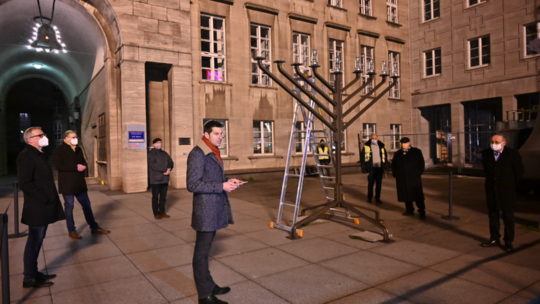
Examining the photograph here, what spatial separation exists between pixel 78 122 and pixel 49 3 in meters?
11.8

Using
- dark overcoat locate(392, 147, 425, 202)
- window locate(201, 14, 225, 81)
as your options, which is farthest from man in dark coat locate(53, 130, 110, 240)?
window locate(201, 14, 225, 81)

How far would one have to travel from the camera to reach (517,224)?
7926mm

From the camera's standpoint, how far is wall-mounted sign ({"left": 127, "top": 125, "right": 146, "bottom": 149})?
1351 cm

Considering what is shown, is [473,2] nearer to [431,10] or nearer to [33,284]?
[431,10]

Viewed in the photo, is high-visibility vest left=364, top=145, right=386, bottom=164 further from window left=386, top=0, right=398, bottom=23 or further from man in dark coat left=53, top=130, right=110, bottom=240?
window left=386, top=0, right=398, bottom=23

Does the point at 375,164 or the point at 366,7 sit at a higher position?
the point at 366,7

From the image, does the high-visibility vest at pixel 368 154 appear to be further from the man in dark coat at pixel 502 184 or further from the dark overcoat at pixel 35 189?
the dark overcoat at pixel 35 189

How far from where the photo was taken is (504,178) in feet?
19.8

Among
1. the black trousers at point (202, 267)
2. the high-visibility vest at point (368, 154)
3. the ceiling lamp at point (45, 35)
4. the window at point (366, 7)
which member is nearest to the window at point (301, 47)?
the window at point (366, 7)

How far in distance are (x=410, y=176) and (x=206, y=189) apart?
610 cm

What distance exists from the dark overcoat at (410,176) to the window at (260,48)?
33.5 feet

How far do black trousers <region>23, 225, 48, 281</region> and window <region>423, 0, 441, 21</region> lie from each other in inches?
Result: 931

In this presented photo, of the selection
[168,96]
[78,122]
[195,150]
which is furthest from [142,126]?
[78,122]

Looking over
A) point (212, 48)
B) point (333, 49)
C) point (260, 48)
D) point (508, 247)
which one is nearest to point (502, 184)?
point (508, 247)
